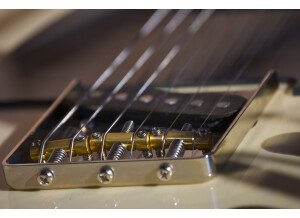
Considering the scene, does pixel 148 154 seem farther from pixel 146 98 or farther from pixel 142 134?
pixel 146 98

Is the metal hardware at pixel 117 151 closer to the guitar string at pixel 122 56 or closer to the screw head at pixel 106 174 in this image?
the screw head at pixel 106 174

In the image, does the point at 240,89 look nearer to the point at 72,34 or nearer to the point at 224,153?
the point at 224,153

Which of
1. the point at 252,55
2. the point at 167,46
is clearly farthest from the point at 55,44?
the point at 252,55

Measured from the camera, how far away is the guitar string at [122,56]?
3.39ft

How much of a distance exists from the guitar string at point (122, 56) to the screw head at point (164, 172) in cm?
22

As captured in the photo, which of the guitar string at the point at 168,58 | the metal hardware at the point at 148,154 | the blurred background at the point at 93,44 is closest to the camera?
the metal hardware at the point at 148,154

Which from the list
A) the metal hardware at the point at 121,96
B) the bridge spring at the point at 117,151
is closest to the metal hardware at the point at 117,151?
the bridge spring at the point at 117,151

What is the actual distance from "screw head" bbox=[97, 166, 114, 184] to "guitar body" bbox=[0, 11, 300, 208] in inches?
0.7

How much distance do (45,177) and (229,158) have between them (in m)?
0.26

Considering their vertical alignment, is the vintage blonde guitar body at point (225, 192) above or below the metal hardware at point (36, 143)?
below

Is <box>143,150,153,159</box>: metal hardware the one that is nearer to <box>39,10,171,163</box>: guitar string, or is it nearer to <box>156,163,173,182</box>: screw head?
<box>156,163,173,182</box>: screw head

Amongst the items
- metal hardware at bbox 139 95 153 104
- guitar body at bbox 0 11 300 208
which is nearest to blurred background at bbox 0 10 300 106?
guitar body at bbox 0 11 300 208

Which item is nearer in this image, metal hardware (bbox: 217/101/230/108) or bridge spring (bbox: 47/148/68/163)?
bridge spring (bbox: 47/148/68/163)

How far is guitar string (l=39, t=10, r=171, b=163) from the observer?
103 cm
